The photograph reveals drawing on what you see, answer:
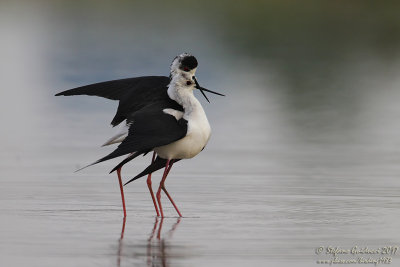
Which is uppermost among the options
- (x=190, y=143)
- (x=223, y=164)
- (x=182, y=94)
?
(x=182, y=94)

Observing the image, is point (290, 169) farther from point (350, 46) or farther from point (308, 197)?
point (350, 46)

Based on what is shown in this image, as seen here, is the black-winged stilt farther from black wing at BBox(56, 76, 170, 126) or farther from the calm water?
the calm water

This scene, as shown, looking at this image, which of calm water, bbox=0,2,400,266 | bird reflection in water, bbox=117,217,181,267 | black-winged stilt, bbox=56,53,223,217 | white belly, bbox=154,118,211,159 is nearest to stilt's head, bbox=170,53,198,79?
black-winged stilt, bbox=56,53,223,217

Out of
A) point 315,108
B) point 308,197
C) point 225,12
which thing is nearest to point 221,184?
point 308,197

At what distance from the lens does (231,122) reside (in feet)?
51.8

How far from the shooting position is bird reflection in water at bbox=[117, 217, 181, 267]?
300 inches

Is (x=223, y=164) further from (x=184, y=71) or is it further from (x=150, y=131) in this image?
(x=150, y=131)

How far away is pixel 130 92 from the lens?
10.6 m

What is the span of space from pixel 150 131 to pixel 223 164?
8.89ft

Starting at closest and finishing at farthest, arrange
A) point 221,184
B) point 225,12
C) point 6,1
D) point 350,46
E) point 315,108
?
point 221,184 → point 315,108 → point 350,46 → point 225,12 → point 6,1

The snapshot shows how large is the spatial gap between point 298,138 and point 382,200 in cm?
429

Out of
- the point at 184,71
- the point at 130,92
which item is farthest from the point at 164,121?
the point at 130,92

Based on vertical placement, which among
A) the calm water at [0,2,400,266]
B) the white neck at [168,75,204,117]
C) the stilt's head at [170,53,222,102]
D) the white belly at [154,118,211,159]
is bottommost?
the calm water at [0,2,400,266]

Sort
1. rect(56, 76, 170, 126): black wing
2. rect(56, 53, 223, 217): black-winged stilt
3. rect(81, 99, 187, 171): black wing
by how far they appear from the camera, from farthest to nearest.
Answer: rect(56, 76, 170, 126): black wing, rect(56, 53, 223, 217): black-winged stilt, rect(81, 99, 187, 171): black wing
